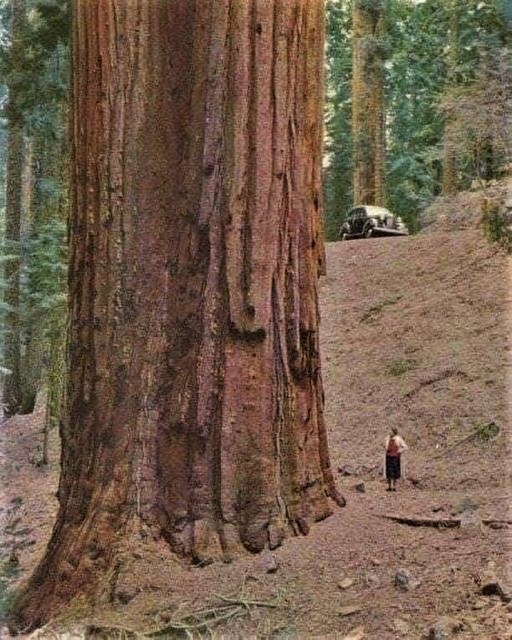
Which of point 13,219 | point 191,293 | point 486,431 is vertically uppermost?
point 13,219

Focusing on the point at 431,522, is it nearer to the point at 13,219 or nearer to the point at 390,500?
the point at 390,500

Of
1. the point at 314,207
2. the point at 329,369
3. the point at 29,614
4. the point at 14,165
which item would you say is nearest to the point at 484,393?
the point at 329,369

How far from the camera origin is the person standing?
248cm

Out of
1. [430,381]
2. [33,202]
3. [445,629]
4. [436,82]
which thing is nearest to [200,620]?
[445,629]

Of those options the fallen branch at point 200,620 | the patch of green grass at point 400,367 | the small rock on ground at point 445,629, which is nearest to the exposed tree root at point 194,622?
the fallen branch at point 200,620

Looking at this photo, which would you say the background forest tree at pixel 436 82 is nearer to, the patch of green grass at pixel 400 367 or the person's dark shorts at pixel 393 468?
the patch of green grass at pixel 400 367

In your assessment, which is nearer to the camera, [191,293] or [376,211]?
[191,293]

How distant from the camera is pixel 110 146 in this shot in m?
2.37

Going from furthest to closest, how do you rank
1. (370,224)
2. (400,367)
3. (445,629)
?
(370,224)
(400,367)
(445,629)

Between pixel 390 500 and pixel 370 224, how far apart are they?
3.05 m

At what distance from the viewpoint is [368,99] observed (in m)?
3.90

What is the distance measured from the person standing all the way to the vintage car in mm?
2474

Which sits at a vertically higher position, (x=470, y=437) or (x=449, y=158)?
(x=449, y=158)

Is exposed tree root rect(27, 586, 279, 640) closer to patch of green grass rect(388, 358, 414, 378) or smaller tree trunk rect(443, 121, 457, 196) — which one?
→ patch of green grass rect(388, 358, 414, 378)
